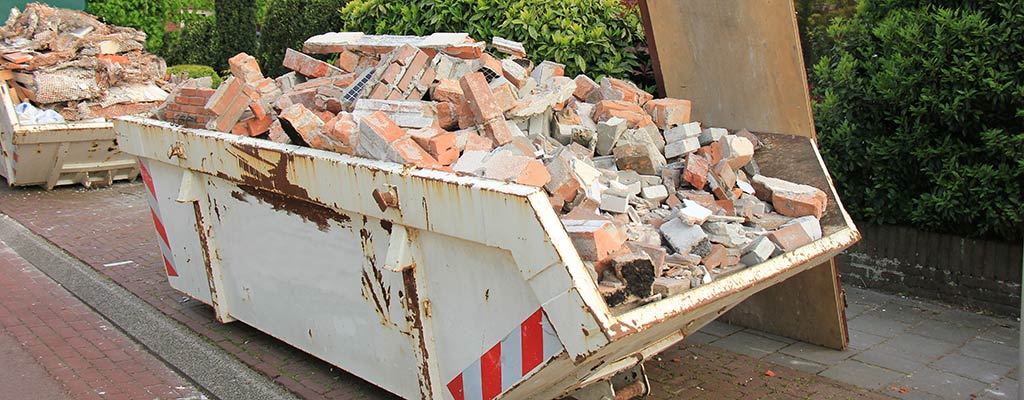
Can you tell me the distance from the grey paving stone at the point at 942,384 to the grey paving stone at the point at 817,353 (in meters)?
0.35

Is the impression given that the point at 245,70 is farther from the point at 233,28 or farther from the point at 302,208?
the point at 233,28

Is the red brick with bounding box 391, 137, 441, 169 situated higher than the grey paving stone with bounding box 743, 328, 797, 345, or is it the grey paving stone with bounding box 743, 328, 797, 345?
the red brick with bounding box 391, 137, 441, 169

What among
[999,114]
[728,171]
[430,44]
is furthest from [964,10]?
[430,44]

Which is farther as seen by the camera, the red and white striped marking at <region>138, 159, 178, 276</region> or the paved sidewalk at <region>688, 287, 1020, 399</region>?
the red and white striped marking at <region>138, 159, 178, 276</region>

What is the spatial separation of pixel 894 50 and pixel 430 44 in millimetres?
2669

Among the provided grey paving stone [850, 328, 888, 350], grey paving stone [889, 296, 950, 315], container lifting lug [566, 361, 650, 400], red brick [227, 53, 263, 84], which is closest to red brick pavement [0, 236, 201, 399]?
red brick [227, 53, 263, 84]

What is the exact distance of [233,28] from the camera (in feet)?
46.6

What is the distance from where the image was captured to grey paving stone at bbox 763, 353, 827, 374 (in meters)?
4.33

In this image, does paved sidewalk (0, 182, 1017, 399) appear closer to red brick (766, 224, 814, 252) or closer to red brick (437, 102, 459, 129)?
red brick (766, 224, 814, 252)

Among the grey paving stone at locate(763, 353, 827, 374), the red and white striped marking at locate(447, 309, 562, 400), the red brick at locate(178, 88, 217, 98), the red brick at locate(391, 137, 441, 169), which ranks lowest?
the grey paving stone at locate(763, 353, 827, 374)

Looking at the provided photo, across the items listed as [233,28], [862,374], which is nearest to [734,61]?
A: [862,374]

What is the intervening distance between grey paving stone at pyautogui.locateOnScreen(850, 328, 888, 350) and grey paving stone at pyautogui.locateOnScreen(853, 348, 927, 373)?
0.07 metres

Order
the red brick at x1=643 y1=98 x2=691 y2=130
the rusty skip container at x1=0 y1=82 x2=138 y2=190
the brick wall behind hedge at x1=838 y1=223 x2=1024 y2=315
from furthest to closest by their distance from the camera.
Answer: the rusty skip container at x1=0 y1=82 x2=138 y2=190 < the brick wall behind hedge at x1=838 y1=223 x2=1024 y2=315 < the red brick at x1=643 y1=98 x2=691 y2=130

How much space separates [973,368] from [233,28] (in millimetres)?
12410
